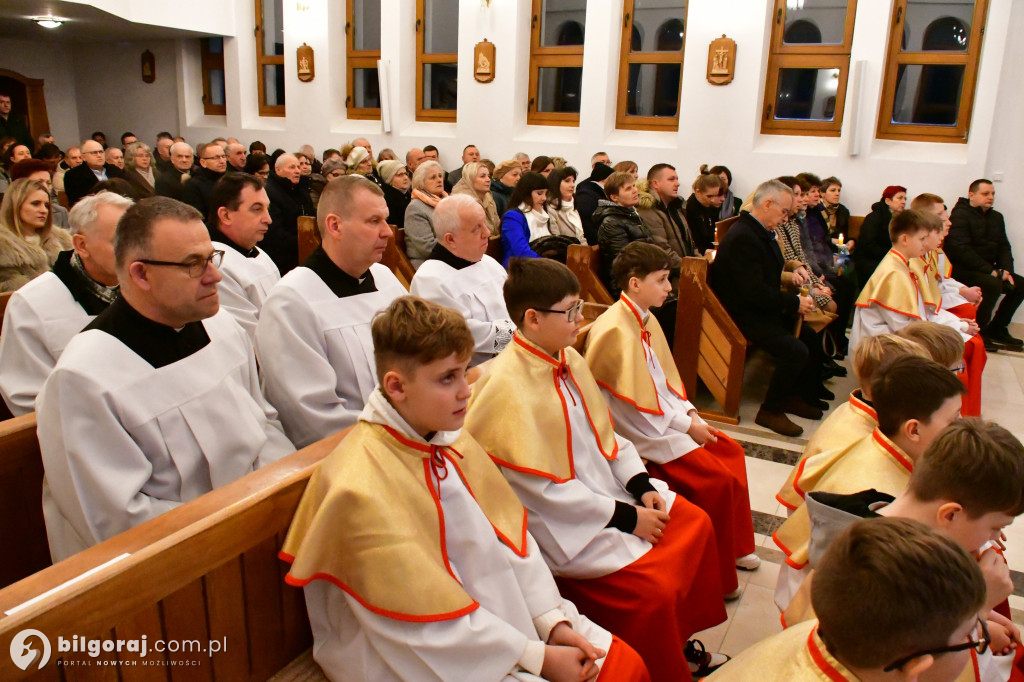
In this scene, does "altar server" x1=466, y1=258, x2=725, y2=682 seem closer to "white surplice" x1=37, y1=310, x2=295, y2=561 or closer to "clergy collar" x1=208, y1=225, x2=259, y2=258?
"white surplice" x1=37, y1=310, x2=295, y2=561

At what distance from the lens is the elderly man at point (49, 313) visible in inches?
100

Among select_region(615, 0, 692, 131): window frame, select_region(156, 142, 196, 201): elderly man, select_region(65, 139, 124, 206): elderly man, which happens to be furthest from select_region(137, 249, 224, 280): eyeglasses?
select_region(615, 0, 692, 131): window frame

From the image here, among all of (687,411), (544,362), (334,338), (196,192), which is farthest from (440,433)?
(196,192)

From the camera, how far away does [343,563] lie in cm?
157

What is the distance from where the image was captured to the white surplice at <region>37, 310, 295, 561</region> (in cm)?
183

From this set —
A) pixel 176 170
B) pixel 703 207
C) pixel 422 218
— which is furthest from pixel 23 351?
pixel 176 170

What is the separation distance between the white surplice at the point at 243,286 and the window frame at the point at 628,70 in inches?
267

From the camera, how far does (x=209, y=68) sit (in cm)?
1304

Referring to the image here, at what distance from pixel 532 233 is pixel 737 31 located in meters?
4.51

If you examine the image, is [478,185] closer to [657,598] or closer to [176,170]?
[176,170]

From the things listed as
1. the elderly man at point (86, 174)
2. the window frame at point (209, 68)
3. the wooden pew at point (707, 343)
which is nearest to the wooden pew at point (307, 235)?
the wooden pew at point (707, 343)

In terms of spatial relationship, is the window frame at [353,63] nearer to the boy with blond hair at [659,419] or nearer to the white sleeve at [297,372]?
the boy with blond hair at [659,419]

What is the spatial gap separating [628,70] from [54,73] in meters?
10.8

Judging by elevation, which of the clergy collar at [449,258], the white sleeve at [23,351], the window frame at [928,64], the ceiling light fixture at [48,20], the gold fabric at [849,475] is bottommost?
the gold fabric at [849,475]
